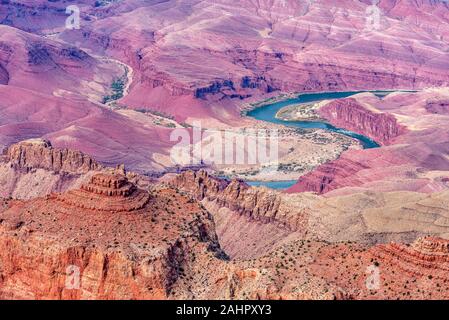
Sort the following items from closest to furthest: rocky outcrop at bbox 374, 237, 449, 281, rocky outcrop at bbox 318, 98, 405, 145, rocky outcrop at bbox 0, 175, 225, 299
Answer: rocky outcrop at bbox 374, 237, 449, 281
rocky outcrop at bbox 0, 175, 225, 299
rocky outcrop at bbox 318, 98, 405, 145

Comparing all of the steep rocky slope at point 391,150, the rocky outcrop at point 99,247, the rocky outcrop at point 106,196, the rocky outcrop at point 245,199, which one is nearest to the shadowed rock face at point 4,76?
the steep rocky slope at point 391,150

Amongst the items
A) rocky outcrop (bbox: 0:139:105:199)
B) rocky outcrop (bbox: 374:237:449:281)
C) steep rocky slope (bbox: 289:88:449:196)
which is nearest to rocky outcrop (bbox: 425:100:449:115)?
steep rocky slope (bbox: 289:88:449:196)

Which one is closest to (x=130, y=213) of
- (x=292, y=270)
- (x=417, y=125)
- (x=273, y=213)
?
(x=292, y=270)

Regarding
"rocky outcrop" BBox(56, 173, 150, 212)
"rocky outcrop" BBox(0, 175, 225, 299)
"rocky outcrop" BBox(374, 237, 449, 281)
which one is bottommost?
"rocky outcrop" BBox(0, 175, 225, 299)

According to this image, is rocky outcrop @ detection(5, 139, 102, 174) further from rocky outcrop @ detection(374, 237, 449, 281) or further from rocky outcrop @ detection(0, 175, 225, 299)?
rocky outcrop @ detection(374, 237, 449, 281)

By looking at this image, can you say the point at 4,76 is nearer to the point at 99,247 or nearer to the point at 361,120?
the point at 361,120

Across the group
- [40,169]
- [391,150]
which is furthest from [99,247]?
[391,150]

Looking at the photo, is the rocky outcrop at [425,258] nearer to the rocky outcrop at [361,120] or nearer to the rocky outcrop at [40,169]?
the rocky outcrop at [40,169]

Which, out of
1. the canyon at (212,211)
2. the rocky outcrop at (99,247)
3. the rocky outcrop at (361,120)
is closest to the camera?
the canyon at (212,211)
